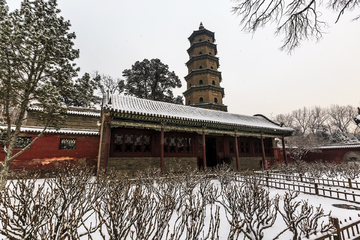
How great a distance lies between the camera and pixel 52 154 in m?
10.8

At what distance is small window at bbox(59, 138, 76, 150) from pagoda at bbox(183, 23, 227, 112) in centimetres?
1351

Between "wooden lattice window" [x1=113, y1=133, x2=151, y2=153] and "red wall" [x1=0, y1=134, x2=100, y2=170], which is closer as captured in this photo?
"red wall" [x1=0, y1=134, x2=100, y2=170]

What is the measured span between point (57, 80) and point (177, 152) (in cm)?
830

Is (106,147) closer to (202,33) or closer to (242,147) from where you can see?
(242,147)

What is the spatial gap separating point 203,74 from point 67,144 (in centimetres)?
1699

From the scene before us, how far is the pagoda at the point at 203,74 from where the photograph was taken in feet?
69.9

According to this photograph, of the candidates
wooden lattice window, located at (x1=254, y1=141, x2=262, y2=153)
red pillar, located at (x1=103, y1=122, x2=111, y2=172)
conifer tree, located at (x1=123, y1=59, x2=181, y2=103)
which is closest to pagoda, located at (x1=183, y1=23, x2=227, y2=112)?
conifer tree, located at (x1=123, y1=59, x2=181, y2=103)

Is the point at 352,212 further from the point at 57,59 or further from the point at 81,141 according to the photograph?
the point at 81,141

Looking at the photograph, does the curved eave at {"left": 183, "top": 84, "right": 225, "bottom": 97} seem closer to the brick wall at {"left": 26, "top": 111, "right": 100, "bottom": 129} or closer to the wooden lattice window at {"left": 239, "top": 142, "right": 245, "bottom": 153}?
the wooden lattice window at {"left": 239, "top": 142, "right": 245, "bottom": 153}

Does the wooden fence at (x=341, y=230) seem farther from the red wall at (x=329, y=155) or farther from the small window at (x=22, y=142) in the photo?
the red wall at (x=329, y=155)

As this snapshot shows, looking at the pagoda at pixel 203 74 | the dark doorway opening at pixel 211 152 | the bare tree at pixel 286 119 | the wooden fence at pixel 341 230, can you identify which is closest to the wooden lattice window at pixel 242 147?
the dark doorway opening at pixel 211 152

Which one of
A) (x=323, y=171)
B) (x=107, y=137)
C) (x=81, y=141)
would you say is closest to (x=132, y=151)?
(x=107, y=137)

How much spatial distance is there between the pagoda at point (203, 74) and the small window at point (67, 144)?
13505mm

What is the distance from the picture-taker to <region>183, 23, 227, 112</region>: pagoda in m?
21.3
